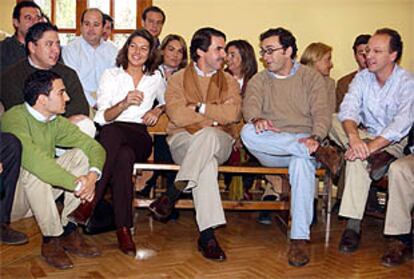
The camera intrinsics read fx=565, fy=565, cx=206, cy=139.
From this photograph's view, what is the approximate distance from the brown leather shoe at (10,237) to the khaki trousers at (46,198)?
0.21 meters

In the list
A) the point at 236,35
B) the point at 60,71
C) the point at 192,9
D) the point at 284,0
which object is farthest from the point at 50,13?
the point at 60,71

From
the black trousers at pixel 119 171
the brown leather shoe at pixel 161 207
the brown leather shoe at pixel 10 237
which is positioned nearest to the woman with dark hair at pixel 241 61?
the black trousers at pixel 119 171

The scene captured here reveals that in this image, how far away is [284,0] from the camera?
6344 mm

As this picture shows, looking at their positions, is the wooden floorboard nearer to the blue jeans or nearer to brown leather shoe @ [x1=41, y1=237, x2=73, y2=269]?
brown leather shoe @ [x1=41, y1=237, x2=73, y2=269]

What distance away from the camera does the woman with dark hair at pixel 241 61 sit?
448 centimetres

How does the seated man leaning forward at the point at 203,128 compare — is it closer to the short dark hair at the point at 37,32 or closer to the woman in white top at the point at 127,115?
the woman in white top at the point at 127,115

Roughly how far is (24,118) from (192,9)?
149 inches

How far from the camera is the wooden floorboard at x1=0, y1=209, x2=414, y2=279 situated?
9.58ft

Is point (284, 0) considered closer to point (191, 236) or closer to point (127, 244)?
point (191, 236)

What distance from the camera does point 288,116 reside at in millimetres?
3635

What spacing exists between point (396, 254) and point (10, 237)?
88.4 inches

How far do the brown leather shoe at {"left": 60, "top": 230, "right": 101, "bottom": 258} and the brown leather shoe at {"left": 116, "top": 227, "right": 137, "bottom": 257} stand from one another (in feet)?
0.45

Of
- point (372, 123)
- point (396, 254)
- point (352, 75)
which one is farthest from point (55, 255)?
point (352, 75)

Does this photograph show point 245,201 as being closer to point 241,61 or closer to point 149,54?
point 149,54
